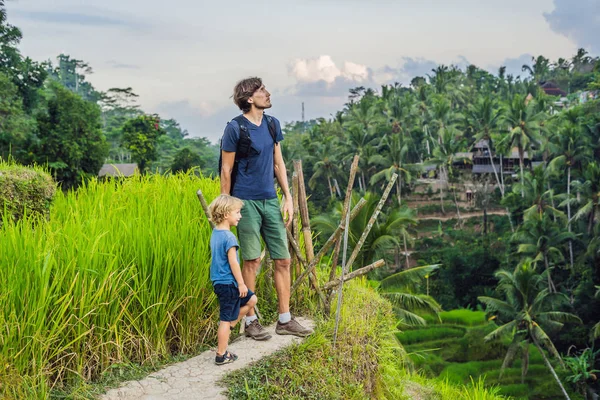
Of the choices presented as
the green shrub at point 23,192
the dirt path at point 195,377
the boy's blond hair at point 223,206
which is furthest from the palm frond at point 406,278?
the boy's blond hair at point 223,206

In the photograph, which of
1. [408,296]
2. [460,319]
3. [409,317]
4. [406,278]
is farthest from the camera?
[460,319]

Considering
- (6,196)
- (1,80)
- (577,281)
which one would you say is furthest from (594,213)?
(6,196)

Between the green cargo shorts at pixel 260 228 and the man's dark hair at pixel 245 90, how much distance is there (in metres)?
0.78

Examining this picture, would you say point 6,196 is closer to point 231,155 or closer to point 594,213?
point 231,155

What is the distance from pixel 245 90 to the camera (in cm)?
464

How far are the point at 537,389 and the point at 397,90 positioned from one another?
52.5m

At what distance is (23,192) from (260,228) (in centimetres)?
321

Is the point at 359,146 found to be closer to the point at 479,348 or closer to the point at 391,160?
the point at 391,160

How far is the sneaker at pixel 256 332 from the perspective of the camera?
505 cm

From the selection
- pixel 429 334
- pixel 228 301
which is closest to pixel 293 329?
pixel 228 301

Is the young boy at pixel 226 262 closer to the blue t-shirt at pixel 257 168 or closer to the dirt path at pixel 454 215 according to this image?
the blue t-shirt at pixel 257 168

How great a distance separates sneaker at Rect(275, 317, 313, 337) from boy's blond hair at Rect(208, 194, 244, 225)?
4.17 feet

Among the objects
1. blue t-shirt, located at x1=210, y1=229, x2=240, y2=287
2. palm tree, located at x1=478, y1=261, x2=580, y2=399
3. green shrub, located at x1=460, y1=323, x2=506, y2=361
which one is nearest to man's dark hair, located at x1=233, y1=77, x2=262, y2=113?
blue t-shirt, located at x1=210, y1=229, x2=240, y2=287

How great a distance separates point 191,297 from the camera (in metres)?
5.06
